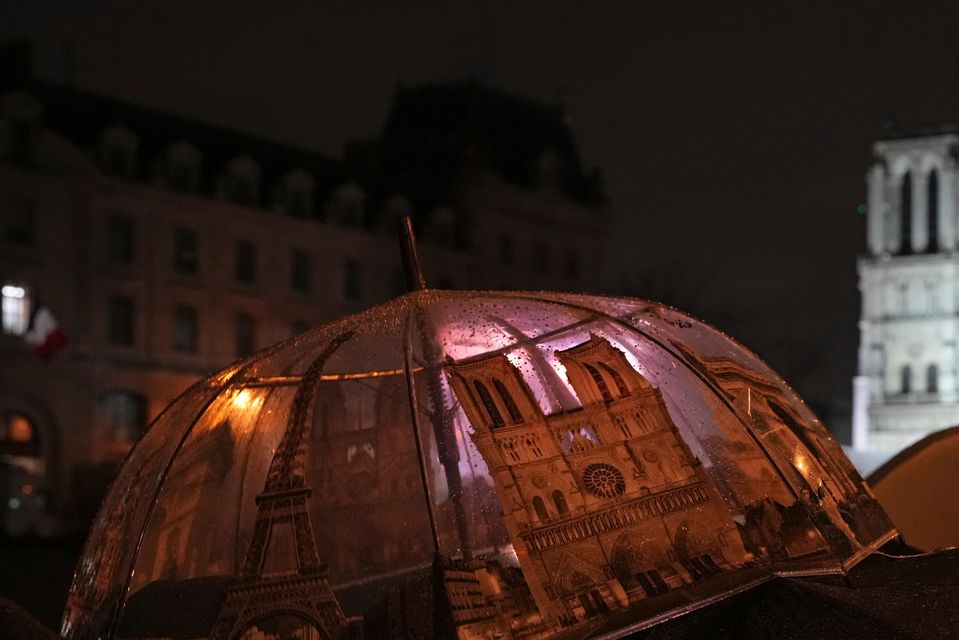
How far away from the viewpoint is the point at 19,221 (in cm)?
4197

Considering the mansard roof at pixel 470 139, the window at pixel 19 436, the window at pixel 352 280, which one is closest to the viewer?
the window at pixel 19 436

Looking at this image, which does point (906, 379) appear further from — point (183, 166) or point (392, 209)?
point (183, 166)

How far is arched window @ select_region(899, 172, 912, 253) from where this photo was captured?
324 ft

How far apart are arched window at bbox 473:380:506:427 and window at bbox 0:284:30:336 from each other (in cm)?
3861

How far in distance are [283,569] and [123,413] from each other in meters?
40.7

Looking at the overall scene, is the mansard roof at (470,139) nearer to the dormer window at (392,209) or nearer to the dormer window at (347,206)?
the dormer window at (392,209)

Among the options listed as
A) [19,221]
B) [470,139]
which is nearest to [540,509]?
[19,221]

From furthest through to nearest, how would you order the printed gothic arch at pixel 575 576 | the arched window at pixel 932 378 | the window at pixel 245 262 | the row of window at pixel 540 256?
the arched window at pixel 932 378
the row of window at pixel 540 256
the window at pixel 245 262
the printed gothic arch at pixel 575 576

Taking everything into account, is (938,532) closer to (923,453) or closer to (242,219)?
(923,453)

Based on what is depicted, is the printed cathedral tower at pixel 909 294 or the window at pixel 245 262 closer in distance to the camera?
the window at pixel 245 262

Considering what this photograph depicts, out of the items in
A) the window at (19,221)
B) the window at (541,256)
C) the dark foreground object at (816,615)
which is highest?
the window at (541,256)

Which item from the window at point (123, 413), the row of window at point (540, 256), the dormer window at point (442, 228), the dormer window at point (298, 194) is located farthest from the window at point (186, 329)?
the row of window at point (540, 256)

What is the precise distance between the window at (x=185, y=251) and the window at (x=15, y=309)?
523cm

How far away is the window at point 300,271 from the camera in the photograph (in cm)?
5022
